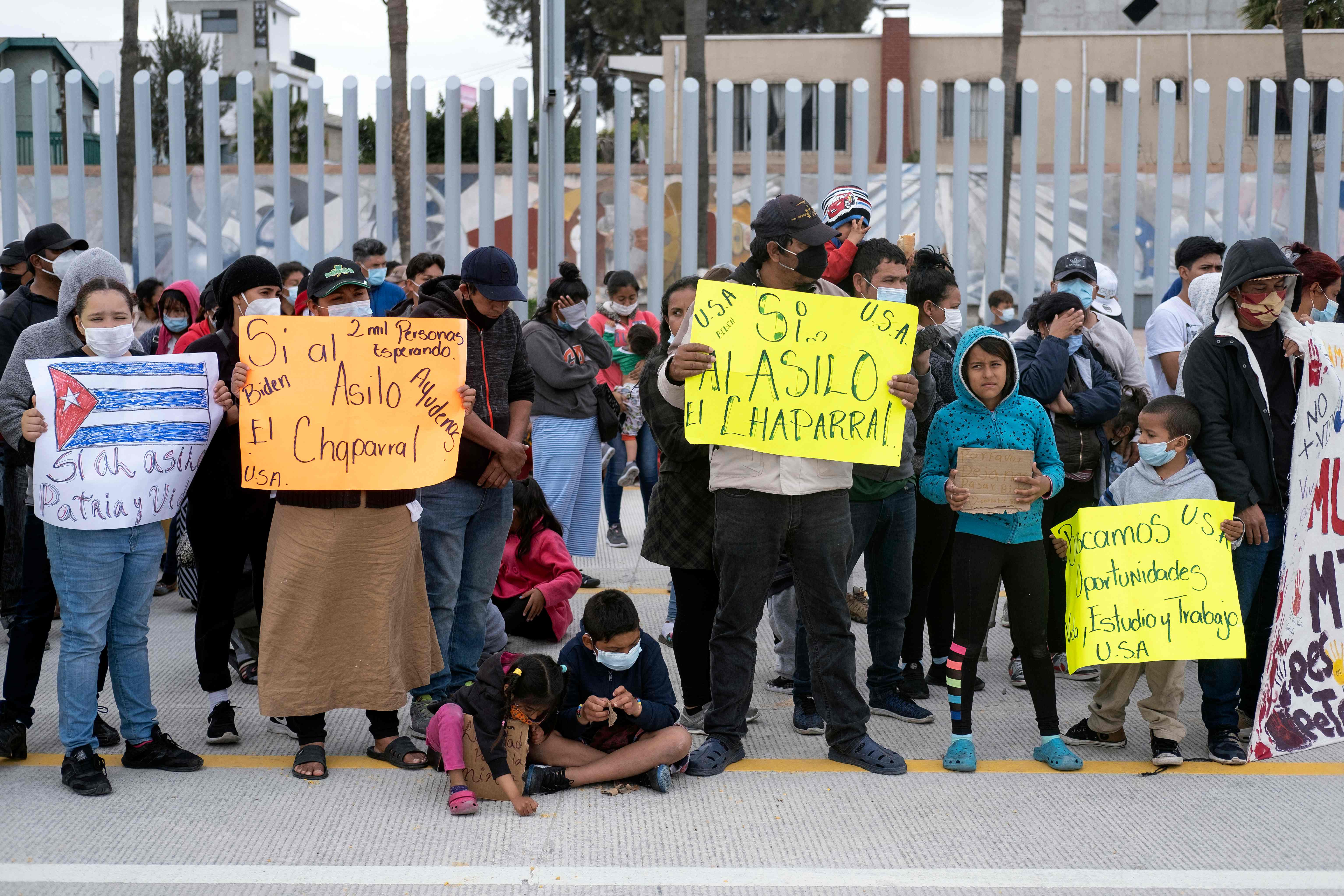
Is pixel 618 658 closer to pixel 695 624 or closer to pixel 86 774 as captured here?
pixel 695 624

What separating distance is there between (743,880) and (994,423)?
1.97 m

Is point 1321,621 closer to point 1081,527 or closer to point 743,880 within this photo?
point 1081,527

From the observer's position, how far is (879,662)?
535cm

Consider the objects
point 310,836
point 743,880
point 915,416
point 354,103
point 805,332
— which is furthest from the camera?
point 354,103

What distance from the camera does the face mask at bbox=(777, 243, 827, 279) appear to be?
4.42 meters

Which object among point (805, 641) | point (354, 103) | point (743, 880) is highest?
point (354, 103)

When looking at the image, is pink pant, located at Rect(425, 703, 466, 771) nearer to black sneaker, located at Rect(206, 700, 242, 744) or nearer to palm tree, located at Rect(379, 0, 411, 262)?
black sneaker, located at Rect(206, 700, 242, 744)

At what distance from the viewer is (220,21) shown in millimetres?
59469

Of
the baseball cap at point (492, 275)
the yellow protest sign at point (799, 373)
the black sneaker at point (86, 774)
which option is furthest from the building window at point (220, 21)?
the yellow protest sign at point (799, 373)

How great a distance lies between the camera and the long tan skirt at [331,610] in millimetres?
4426

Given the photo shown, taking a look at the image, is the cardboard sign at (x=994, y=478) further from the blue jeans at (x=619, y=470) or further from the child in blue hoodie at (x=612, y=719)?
the blue jeans at (x=619, y=470)

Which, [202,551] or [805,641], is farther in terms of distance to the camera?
[805,641]

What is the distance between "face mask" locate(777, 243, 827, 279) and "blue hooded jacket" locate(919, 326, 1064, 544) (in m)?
0.66

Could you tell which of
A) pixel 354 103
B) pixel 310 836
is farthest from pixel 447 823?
pixel 354 103
